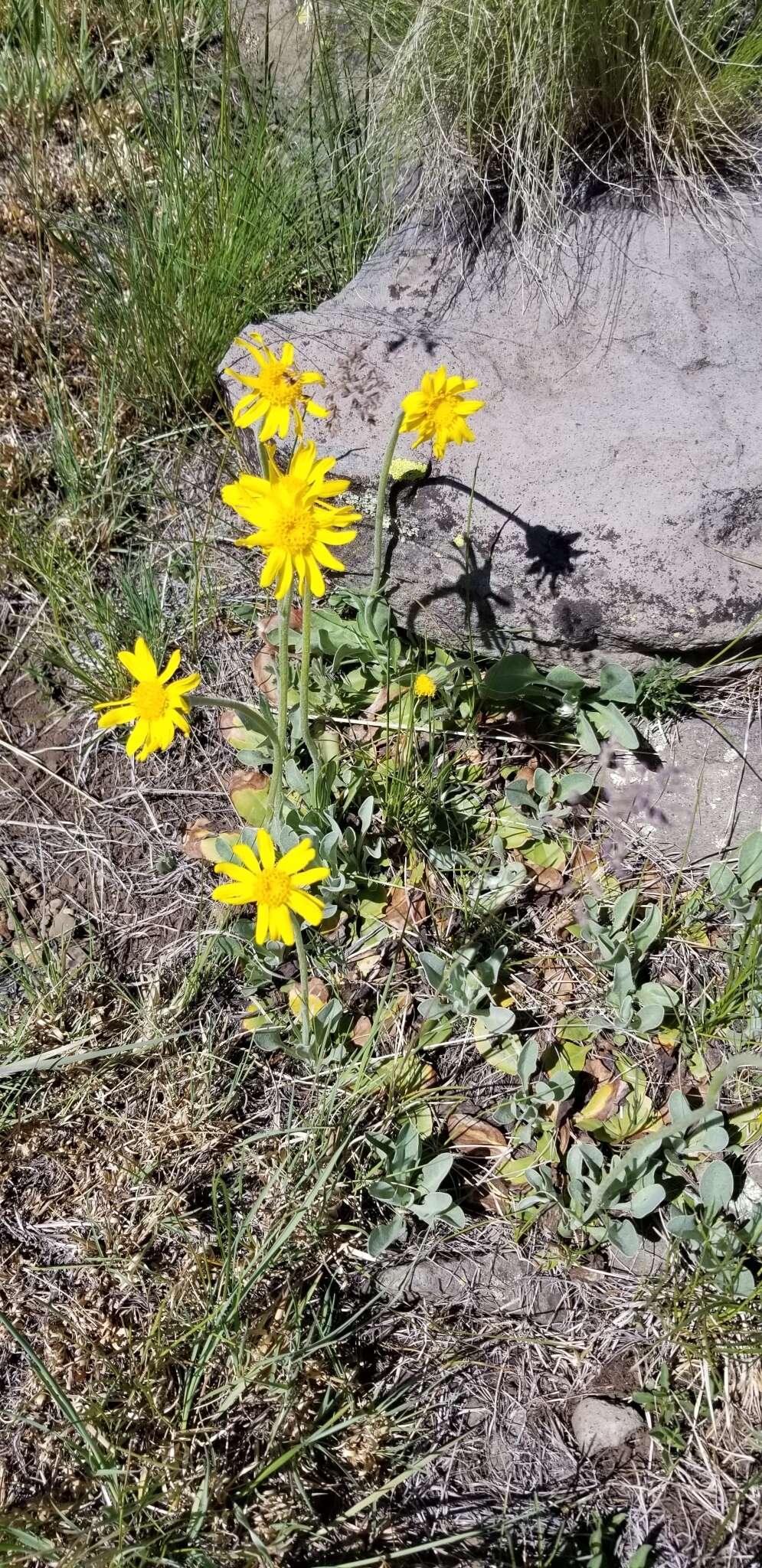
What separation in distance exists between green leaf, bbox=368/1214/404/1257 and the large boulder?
1092mm

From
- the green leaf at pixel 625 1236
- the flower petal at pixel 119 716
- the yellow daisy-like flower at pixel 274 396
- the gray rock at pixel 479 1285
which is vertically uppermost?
the yellow daisy-like flower at pixel 274 396

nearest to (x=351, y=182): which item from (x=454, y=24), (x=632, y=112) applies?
(x=454, y=24)

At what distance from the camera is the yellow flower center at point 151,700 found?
1570mm

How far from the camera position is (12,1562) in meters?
1.49

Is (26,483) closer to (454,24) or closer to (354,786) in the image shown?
(354,786)

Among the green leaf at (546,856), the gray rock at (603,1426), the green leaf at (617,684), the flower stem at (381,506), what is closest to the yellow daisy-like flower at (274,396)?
the flower stem at (381,506)

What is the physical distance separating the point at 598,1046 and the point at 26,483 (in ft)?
6.56

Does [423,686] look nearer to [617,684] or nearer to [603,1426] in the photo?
[617,684]

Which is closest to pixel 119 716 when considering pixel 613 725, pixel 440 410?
pixel 440 410

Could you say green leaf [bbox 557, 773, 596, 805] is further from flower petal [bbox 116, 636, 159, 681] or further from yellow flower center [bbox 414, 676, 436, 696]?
flower petal [bbox 116, 636, 159, 681]

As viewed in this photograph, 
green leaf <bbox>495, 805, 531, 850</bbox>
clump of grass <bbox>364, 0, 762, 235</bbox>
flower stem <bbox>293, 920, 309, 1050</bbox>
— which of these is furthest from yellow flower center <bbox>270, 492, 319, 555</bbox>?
clump of grass <bbox>364, 0, 762, 235</bbox>

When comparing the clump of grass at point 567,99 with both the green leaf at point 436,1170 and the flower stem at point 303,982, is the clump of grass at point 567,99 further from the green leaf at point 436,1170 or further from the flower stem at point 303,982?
the green leaf at point 436,1170

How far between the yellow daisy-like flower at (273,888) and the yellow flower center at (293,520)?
17.6 inches

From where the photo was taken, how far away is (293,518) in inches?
59.2
